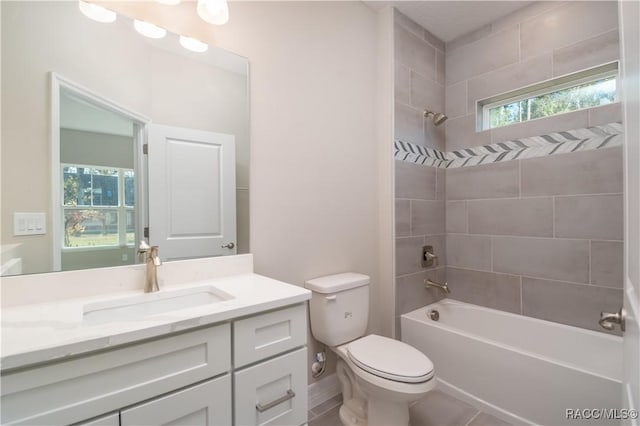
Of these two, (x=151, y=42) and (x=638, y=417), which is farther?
(x=151, y=42)

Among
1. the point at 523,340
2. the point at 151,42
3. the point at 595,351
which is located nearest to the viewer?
the point at 151,42

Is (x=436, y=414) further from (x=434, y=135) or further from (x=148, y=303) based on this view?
(x=434, y=135)

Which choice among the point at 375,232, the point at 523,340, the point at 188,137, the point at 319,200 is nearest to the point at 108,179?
the point at 188,137

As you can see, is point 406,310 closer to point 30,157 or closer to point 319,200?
point 319,200

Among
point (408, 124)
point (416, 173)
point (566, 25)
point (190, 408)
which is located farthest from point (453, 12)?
point (190, 408)

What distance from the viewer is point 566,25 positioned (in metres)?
1.94

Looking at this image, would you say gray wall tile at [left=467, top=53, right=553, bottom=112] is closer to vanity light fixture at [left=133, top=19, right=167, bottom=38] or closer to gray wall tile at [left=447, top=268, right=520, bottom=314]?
gray wall tile at [left=447, top=268, right=520, bottom=314]

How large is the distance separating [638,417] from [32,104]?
187 cm

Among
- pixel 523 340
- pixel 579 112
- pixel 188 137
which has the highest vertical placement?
pixel 579 112

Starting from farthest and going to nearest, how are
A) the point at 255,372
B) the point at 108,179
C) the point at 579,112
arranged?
the point at 579,112 → the point at 108,179 → the point at 255,372

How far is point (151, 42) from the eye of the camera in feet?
4.04

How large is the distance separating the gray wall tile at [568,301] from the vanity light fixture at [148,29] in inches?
105

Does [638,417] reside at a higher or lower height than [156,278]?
lower

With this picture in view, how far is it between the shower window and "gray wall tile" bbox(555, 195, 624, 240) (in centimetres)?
62
